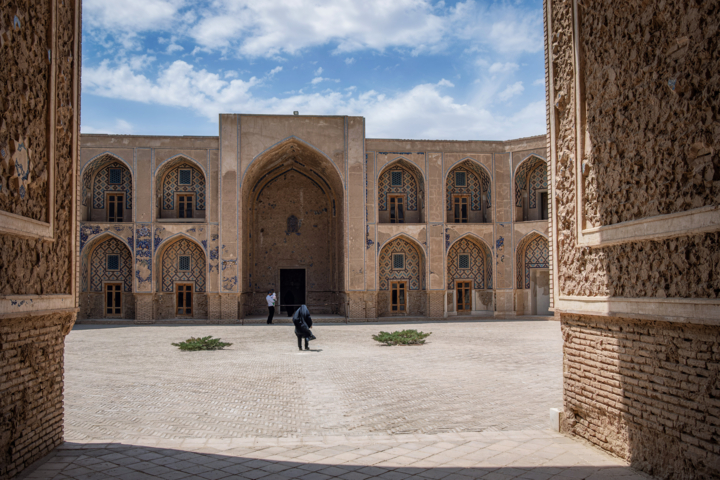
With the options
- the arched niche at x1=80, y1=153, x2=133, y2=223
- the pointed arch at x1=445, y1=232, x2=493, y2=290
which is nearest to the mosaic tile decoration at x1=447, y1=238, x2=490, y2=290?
the pointed arch at x1=445, y1=232, x2=493, y2=290

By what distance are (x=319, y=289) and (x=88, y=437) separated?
18643 mm

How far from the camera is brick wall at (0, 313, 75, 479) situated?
4305 mm

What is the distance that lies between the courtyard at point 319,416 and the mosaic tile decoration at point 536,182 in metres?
11.1

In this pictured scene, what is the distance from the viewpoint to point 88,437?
5.64m

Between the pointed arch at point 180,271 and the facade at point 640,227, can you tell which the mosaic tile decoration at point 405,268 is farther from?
the facade at point 640,227

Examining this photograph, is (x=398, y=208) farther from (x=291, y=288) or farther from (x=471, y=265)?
(x=291, y=288)

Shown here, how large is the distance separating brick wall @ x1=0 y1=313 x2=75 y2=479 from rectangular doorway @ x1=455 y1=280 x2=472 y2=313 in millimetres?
18800

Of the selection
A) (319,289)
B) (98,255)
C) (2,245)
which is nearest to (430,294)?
(319,289)

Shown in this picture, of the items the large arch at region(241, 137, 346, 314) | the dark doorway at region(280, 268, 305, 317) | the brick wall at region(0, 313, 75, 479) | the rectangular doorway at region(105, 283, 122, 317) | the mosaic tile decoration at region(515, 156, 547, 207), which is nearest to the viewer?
the brick wall at region(0, 313, 75, 479)

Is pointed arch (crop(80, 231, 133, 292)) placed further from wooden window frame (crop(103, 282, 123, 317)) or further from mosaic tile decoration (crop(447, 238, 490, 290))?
mosaic tile decoration (crop(447, 238, 490, 290))

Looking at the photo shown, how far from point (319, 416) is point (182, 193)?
56.8 feet

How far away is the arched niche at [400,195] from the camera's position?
22.5 m

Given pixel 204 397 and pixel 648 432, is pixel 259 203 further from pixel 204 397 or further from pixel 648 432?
pixel 648 432

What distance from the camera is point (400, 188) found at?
22641mm
